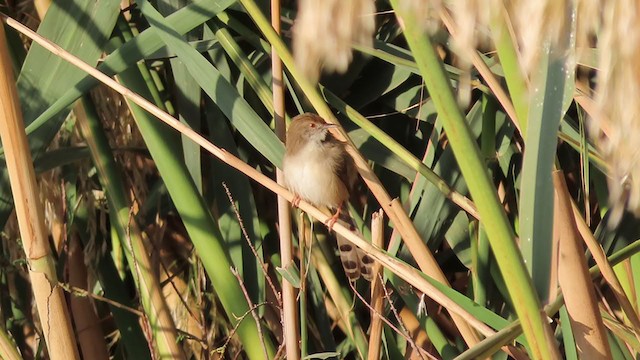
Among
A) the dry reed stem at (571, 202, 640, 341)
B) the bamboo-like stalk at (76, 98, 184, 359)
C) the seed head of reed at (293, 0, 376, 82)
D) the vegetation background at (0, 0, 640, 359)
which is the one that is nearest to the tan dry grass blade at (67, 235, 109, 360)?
the vegetation background at (0, 0, 640, 359)

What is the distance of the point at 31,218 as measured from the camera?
5.30 feet

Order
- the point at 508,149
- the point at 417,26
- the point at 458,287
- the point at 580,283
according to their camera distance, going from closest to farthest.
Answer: the point at 417,26, the point at 580,283, the point at 508,149, the point at 458,287

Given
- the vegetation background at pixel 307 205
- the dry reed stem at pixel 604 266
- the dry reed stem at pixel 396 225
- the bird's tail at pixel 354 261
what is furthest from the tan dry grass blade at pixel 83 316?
the dry reed stem at pixel 604 266

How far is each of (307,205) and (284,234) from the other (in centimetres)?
10

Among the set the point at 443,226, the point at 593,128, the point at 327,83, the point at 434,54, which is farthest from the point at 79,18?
the point at 593,128

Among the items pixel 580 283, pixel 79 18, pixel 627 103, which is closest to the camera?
pixel 627 103

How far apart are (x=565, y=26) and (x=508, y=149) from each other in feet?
4.52

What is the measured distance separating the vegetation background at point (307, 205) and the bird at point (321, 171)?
0.06 meters

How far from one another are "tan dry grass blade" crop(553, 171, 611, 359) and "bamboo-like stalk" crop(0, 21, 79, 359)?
0.95 meters

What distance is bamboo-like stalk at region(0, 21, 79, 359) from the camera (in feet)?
5.21

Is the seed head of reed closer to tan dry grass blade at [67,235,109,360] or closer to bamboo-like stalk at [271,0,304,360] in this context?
bamboo-like stalk at [271,0,304,360]

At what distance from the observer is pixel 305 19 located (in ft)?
2.47

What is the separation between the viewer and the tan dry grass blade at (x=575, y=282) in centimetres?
117

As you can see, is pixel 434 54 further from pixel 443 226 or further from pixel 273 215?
pixel 273 215
